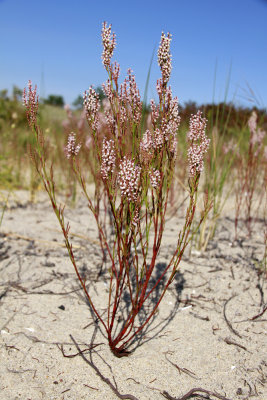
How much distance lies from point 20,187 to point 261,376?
431 centimetres

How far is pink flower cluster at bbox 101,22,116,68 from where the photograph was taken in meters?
1.26

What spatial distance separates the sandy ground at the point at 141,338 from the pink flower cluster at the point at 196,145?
101 cm

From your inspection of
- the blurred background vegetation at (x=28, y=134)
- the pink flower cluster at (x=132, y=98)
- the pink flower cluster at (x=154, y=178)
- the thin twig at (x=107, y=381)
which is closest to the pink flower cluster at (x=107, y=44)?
the pink flower cluster at (x=132, y=98)

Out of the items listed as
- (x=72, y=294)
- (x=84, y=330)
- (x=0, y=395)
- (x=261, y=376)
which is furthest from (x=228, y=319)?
(x=0, y=395)

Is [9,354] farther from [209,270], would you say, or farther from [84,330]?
[209,270]

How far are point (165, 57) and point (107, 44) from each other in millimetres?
237

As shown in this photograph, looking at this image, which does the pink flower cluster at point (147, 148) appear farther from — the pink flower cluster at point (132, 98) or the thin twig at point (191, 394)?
the thin twig at point (191, 394)

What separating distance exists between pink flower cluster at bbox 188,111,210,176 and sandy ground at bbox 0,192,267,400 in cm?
101

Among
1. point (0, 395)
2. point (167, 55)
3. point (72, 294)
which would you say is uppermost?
point (167, 55)

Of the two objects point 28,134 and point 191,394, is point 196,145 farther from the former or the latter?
point 28,134

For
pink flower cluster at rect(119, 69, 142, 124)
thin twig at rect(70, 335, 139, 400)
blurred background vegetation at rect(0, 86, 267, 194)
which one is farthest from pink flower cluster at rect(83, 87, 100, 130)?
blurred background vegetation at rect(0, 86, 267, 194)

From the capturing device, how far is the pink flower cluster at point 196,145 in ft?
4.18

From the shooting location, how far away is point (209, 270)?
256cm

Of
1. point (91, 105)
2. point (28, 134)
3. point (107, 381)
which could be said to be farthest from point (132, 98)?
point (28, 134)
